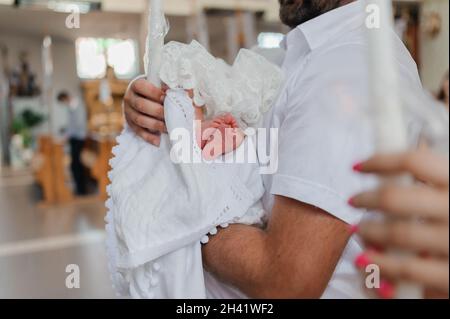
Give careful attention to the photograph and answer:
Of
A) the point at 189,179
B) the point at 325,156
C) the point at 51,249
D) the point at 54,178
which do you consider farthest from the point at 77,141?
the point at 325,156

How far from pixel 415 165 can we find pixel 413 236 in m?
0.05

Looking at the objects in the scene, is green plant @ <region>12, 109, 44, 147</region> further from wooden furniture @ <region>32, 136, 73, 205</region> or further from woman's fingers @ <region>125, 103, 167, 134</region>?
woman's fingers @ <region>125, 103, 167, 134</region>

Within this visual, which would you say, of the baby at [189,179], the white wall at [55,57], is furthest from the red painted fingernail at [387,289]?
the white wall at [55,57]

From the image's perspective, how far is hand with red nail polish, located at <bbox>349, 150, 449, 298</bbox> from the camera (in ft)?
1.03

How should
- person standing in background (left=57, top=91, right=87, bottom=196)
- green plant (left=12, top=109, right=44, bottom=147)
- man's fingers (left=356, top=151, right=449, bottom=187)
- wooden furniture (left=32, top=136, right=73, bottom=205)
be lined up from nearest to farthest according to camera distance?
man's fingers (left=356, top=151, right=449, bottom=187) → wooden furniture (left=32, top=136, right=73, bottom=205) → person standing in background (left=57, top=91, right=87, bottom=196) → green plant (left=12, top=109, right=44, bottom=147)

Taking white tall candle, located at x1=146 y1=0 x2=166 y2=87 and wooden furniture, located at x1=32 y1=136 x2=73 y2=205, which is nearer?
white tall candle, located at x1=146 y1=0 x2=166 y2=87

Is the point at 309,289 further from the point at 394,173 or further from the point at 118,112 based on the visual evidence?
the point at 118,112

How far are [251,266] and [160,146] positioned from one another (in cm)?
23

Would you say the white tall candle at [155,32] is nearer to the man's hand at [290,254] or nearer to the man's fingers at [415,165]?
the man's hand at [290,254]

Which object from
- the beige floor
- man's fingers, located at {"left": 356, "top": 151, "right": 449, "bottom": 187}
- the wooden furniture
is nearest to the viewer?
man's fingers, located at {"left": 356, "top": 151, "right": 449, "bottom": 187}

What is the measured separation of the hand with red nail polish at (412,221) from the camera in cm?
31

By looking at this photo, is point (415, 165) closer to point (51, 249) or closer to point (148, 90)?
point (148, 90)

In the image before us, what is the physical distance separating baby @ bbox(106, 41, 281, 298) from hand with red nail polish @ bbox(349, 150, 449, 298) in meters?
0.39

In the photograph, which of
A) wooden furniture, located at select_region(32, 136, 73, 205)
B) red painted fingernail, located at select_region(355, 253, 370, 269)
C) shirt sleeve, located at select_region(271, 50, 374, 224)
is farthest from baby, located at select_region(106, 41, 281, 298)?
wooden furniture, located at select_region(32, 136, 73, 205)
